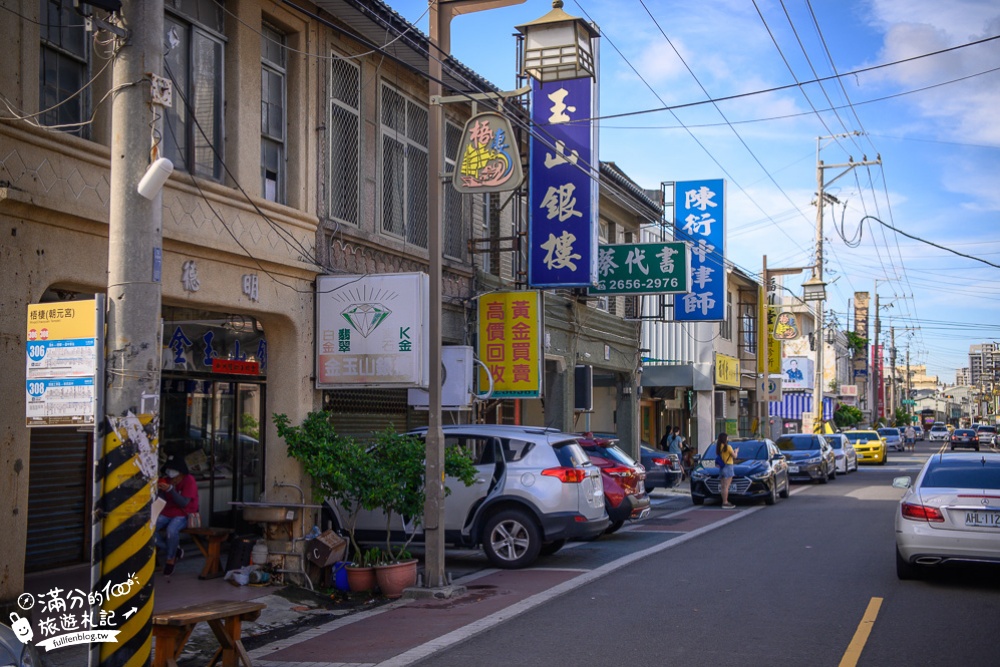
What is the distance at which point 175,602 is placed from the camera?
1058 cm

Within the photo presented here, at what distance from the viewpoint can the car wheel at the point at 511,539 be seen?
44.0ft

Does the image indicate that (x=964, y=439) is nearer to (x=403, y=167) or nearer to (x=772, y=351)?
(x=772, y=351)

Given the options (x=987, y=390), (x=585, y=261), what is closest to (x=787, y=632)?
(x=585, y=261)

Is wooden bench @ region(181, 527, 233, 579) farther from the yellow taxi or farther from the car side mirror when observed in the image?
the yellow taxi

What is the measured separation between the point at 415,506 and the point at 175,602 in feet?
9.64

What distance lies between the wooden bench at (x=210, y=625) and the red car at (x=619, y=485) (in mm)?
8935

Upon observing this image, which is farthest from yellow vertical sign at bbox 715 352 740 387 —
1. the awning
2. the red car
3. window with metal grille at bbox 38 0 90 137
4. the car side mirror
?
window with metal grille at bbox 38 0 90 137

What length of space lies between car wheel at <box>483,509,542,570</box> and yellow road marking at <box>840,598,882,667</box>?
4503 millimetres

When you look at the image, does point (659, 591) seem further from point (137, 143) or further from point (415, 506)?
point (137, 143)

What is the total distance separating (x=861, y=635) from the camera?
8.85 meters

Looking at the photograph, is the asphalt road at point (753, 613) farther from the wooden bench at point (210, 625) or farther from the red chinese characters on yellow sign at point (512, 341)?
the red chinese characters on yellow sign at point (512, 341)

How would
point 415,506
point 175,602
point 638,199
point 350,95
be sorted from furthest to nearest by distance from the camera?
point 638,199, point 350,95, point 415,506, point 175,602

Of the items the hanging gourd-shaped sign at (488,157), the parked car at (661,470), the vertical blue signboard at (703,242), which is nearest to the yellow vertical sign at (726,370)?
the vertical blue signboard at (703,242)

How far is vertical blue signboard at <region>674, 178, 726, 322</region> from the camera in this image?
98.3 ft
